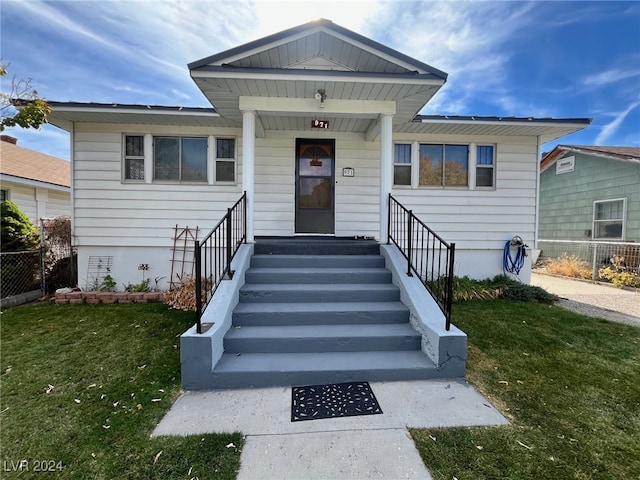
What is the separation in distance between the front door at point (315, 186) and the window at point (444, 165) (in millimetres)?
2090

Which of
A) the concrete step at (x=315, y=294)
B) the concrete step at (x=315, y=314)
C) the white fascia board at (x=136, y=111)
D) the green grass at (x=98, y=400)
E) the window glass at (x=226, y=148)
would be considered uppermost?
the white fascia board at (x=136, y=111)

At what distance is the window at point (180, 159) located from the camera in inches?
240

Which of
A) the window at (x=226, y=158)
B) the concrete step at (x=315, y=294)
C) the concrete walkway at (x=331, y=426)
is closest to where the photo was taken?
the concrete walkway at (x=331, y=426)

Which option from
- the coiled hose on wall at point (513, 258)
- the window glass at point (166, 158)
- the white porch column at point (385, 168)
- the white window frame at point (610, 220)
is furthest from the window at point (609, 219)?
the window glass at point (166, 158)

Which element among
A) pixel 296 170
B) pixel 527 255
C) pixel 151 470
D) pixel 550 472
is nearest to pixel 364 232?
pixel 296 170

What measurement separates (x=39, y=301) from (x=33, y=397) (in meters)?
4.40

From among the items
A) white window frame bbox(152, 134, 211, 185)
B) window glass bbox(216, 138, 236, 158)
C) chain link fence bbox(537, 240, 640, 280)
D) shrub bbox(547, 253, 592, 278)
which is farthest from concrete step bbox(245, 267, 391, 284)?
shrub bbox(547, 253, 592, 278)

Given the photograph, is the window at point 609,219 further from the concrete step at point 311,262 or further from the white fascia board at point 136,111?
the white fascia board at point 136,111

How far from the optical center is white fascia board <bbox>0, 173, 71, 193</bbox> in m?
8.27

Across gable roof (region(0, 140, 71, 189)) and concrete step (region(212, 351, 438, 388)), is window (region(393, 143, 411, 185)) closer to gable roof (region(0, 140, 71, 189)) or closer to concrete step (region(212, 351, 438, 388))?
concrete step (region(212, 351, 438, 388))

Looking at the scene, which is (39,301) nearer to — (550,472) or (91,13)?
(91,13)

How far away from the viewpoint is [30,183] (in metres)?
8.97

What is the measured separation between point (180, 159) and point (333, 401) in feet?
18.8

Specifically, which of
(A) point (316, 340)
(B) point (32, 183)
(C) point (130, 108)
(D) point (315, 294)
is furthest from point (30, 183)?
(A) point (316, 340)
